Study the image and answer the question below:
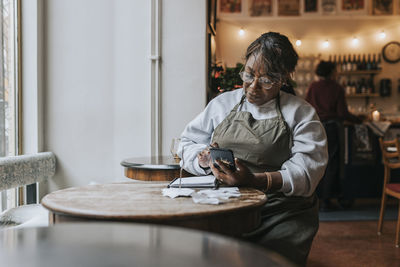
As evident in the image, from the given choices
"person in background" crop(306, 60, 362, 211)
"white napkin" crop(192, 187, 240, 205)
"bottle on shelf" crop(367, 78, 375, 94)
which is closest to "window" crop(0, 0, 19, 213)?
"white napkin" crop(192, 187, 240, 205)

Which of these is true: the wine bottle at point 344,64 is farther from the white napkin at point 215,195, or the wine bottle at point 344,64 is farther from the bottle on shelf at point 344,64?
the white napkin at point 215,195

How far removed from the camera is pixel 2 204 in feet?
9.97

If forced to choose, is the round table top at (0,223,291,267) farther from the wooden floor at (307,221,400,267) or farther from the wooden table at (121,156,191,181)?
the wooden floor at (307,221,400,267)

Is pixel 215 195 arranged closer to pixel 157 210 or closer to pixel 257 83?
pixel 157 210

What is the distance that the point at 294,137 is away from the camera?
6.03 ft

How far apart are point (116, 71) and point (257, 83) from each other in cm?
188

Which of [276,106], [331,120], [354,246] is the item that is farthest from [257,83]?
[331,120]

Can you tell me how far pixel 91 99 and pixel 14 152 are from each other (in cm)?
75

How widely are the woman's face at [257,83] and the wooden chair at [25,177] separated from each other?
4.31ft

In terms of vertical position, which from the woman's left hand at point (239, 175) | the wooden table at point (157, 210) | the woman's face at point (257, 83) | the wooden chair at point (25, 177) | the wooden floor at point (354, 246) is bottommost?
the wooden floor at point (354, 246)

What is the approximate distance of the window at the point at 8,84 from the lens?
3010 mm

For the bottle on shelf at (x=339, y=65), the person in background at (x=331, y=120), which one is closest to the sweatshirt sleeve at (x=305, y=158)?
the person in background at (x=331, y=120)

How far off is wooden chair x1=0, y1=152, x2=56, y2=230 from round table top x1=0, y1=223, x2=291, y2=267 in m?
1.56

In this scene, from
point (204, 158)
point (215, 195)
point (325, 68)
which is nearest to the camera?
point (215, 195)
